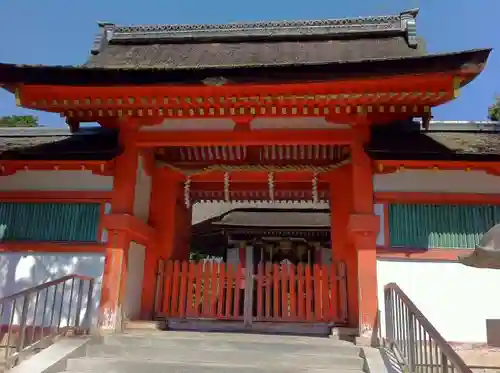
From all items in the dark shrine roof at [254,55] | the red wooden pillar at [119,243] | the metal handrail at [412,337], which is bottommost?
the metal handrail at [412,337]

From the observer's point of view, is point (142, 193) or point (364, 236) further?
point (142, 193)

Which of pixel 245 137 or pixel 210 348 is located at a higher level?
pixel 245 137

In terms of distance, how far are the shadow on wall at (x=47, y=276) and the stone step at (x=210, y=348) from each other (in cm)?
126

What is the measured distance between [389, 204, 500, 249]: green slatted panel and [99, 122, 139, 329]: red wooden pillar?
3.60 metres

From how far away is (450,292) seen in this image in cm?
609

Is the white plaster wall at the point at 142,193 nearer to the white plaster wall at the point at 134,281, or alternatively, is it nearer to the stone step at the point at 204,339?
the white plaster wall at the point at 134,281

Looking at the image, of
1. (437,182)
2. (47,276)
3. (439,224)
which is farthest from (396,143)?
(47,276)

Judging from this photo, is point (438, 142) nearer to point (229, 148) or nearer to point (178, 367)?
point (229, 148)

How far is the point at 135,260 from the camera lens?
23.0ft

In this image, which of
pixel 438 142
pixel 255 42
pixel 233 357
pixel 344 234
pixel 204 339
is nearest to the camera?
pixel 233 357

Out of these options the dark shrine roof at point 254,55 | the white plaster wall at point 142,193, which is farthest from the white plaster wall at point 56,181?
the dark shrine roof at point 254,55

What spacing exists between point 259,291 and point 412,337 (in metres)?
3.04

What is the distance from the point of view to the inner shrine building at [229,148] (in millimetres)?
5918

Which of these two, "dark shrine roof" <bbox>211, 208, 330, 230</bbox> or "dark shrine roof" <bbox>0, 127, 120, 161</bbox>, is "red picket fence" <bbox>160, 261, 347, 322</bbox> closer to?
"dark shrine roof" <bbox>0, 127, 120, 161</bbox>
